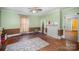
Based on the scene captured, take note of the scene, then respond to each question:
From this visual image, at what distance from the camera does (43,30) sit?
7.63ft

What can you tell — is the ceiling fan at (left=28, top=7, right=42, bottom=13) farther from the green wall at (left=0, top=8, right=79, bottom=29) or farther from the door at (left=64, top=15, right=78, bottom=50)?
the door at (left=64, top=15, right=78, bottom=50)

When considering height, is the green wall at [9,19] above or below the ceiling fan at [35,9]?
below

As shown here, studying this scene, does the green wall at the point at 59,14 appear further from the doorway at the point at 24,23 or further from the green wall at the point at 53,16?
the doorway at the point at 24,23

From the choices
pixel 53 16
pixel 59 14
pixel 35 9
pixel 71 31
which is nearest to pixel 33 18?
pixel 35 9

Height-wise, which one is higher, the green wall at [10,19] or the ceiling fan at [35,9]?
the ceiling fan at [35,9]

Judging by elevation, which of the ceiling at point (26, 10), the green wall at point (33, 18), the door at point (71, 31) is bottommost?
the door at point (71, 31)

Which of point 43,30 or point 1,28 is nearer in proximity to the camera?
point 1,28

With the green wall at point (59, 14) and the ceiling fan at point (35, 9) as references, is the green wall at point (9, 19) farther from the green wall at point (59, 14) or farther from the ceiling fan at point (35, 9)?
the green wall at point (59, 14)

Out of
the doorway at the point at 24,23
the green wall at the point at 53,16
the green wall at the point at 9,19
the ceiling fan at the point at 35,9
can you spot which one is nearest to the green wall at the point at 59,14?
the green wall at the point at 53,16

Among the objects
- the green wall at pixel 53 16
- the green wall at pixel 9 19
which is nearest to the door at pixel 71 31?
the green wall at pixel 53 16

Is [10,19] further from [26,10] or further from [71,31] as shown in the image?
[71,31]
